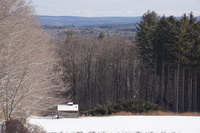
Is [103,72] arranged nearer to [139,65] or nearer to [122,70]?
[122,70]

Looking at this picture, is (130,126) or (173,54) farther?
(173,54)

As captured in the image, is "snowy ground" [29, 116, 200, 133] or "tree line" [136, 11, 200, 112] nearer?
"snowy ground" [29, 116, 200, 133]

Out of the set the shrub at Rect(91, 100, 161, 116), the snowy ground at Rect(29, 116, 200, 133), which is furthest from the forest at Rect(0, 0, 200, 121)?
the snowy ground at Rect(29, 116, 200, 133)

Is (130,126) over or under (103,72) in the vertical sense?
over

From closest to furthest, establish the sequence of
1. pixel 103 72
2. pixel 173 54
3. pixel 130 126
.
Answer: pixel 130 126 → pixel 173 54 → pixel 103 72

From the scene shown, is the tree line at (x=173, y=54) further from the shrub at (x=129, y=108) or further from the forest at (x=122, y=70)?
the shrub at (x=129, y=108)

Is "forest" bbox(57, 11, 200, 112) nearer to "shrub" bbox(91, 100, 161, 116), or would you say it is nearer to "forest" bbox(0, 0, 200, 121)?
"forest" bbox(0, 0, 200, 121)

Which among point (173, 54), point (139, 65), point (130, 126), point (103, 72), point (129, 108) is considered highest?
point (173, 54)

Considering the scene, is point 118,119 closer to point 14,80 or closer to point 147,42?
point 14,80

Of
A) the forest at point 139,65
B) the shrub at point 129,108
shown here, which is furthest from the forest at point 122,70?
the shrub at point 129,108

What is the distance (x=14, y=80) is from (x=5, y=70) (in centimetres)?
74

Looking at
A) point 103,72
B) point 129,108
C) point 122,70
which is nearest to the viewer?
point 129,108

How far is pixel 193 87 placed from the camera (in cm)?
4144

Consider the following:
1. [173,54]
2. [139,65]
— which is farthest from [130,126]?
[139,65]
